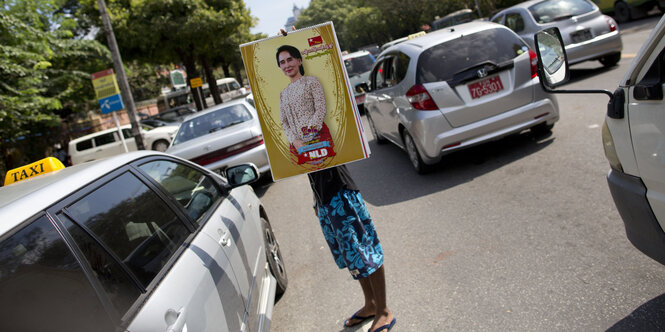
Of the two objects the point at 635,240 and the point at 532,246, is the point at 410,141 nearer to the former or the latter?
the point at 532,246

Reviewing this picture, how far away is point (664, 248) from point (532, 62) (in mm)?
4125

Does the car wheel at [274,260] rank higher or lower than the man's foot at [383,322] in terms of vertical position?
higher

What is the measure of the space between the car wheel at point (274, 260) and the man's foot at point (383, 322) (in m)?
1.02

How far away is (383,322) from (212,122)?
22.5ft

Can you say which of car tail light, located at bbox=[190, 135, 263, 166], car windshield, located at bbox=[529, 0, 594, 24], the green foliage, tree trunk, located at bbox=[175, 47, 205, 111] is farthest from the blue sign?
the green foliage

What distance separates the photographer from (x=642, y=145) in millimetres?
2434

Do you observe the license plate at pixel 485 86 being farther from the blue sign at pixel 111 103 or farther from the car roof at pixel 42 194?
the blue sign at pixel 111 103

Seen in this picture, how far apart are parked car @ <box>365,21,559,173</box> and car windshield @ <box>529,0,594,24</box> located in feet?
18.1

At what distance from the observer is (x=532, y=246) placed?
4.07 meters

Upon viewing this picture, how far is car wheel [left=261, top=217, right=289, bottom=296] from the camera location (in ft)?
13.4

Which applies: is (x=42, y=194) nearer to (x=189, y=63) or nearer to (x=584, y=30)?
(x=584, y=30)

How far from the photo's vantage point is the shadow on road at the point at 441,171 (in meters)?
6.31

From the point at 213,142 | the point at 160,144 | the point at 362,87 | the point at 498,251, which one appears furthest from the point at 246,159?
the point at 160,144

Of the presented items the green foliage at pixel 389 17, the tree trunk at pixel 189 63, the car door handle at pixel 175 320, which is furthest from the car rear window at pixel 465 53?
the green foliage at pixel 389 17
